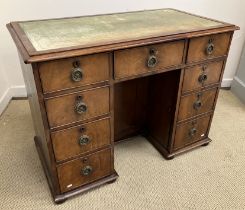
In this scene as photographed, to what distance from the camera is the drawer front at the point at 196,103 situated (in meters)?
1.31

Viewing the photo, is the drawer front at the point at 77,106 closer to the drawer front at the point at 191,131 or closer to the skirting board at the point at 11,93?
the drawer front at the point at 191,131

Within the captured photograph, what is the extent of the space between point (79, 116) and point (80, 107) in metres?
0.05

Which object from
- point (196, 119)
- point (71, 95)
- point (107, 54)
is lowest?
point (196, 119)

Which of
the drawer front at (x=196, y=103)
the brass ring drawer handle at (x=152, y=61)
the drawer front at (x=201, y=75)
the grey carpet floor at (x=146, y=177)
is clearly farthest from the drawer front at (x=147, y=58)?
the grey carpet floor at (x=146, y=177)

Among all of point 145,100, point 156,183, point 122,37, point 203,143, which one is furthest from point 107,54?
point 203,143

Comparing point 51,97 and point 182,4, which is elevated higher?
point 182,4

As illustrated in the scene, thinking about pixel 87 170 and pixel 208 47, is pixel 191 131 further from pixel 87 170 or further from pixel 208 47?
pixel 87 170

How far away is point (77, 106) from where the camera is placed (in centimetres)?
100

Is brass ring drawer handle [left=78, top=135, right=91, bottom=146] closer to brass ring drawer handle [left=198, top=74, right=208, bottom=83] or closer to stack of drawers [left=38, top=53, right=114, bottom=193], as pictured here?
stack of drawers [left=38, top=53, right=114, bottom=193]

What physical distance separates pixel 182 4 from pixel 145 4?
279 mm

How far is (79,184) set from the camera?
4.08ft

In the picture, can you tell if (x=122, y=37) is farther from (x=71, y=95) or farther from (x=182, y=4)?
(x=182, y=4)

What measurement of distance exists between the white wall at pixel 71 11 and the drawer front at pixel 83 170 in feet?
3.35

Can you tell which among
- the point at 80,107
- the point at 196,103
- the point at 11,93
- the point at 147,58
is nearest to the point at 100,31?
the point at 147,58
